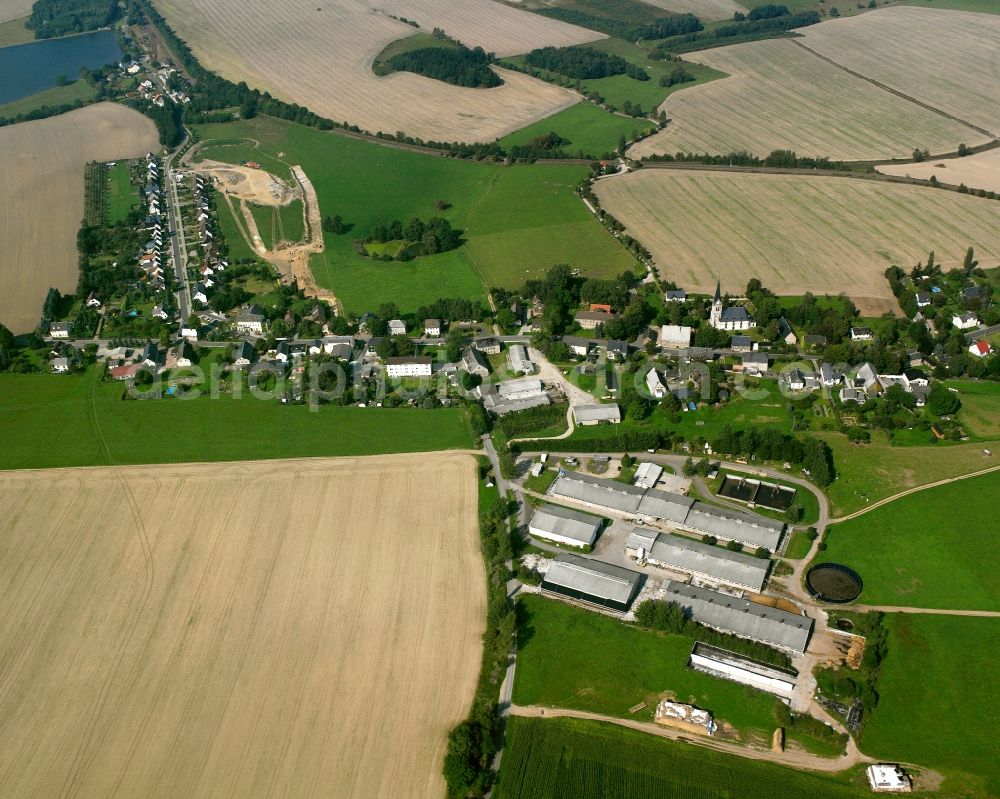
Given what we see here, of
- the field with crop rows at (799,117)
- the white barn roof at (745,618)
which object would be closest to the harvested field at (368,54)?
the field with crop rows at (799,117)

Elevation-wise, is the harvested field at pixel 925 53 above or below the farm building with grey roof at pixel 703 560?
above

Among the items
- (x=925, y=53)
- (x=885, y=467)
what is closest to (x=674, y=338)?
(x=885, y=467)

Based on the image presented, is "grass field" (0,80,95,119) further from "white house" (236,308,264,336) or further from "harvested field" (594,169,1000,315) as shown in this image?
"harvested field" (594,169,1000,315)

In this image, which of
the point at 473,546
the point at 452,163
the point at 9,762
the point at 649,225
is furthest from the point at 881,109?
the point at 9,762

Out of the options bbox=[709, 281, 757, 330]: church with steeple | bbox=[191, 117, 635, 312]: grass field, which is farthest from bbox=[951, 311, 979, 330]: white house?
bbox=[191, 117, 635, 312]: grass field

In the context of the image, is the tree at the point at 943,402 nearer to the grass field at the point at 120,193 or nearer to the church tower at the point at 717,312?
the church tower at the point at 717,312

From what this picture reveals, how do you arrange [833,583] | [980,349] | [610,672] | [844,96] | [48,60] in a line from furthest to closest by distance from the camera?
1. [48,60]
2. [844,96]
3. [980,349]
4. [833,583]
5. [610,672]

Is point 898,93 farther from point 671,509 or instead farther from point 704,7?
point 671,509
